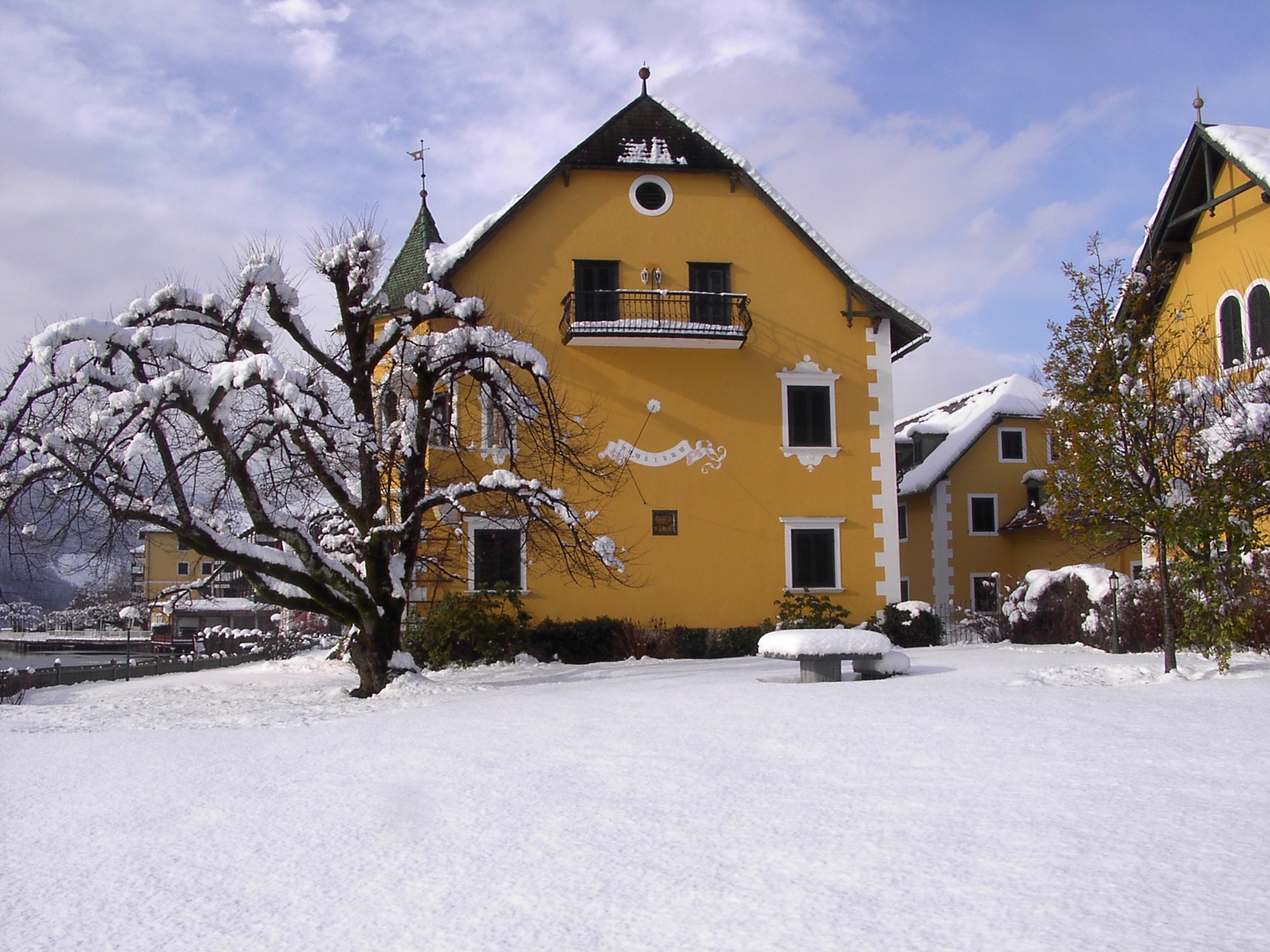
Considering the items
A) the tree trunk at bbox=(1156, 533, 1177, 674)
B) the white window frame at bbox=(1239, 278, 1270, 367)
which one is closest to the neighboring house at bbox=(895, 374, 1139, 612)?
the white window frame at bbox=(1239, 278, 1270, 367)

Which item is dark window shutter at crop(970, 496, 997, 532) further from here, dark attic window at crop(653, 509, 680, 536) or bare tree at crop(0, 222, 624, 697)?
bare tree at crop(0, 222, 624, 697)

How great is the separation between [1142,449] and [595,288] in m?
12.0

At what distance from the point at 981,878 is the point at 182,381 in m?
10.9

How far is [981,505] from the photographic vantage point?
1302 inches

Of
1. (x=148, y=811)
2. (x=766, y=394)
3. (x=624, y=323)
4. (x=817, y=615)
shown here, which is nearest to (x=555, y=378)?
(x=624, y=323)

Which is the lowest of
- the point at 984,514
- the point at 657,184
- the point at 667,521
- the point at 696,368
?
the point at 667,521

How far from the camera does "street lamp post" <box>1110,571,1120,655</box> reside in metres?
16.8

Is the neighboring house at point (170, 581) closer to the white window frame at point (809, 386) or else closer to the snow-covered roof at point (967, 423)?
the white window frame at point (809, 386)

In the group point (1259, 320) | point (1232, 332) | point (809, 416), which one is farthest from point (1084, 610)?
point (809, 416)

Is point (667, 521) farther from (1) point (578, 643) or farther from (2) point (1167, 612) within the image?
(2) point (1167, 612)

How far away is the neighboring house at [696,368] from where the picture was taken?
20797 mm

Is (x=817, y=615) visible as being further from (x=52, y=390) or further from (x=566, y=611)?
(x=52, y=390)

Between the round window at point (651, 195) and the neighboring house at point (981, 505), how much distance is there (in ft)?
49.4

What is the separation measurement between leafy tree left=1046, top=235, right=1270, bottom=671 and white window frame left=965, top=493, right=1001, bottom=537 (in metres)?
19.4
